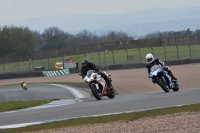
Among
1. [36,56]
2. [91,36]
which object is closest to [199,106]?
[36,56]

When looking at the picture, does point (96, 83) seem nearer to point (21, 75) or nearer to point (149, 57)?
point (149, 57)

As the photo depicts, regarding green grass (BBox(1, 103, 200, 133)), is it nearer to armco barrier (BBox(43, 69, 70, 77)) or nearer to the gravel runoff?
the gravel runoff

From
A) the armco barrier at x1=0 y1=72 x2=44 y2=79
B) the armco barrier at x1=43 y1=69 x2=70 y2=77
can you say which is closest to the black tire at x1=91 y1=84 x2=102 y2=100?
the armco barrier at x1=43 y1=69 x2=70 y2=77

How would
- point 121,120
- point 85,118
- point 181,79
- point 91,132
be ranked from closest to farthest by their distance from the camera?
1. point 91,132
2. point 121,120
3. point 85,118
4. point 181,79

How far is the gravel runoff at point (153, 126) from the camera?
9.98m

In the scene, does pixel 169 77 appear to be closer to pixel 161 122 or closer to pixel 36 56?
pixel 161 122

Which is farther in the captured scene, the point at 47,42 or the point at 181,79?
the point at 47,42

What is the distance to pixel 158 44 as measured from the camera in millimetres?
83125

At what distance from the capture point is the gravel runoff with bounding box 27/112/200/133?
9.98 metres

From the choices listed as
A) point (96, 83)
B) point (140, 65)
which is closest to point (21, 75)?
point (140, 65)

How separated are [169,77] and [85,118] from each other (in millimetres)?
8960

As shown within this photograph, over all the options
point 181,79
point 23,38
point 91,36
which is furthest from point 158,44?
point 91,36

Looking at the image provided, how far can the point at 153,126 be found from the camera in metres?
10.5

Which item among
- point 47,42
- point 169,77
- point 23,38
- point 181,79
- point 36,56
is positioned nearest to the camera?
point 169,77
